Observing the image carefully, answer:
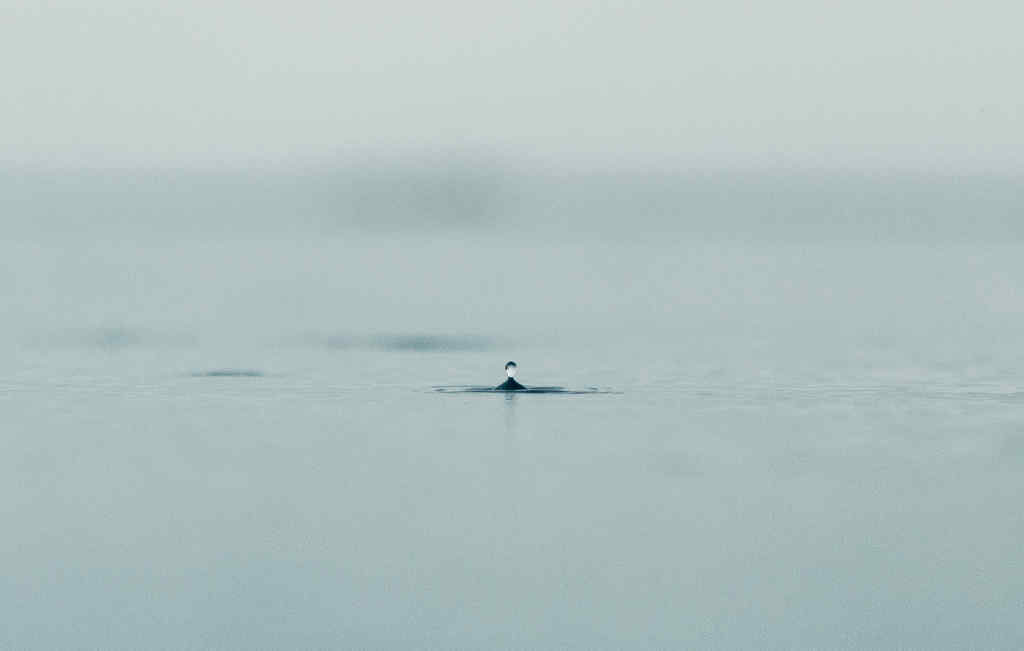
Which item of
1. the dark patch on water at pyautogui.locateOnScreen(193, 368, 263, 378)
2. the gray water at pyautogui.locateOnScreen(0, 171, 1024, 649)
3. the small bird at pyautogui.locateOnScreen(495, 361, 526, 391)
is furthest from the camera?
the dark patch on water at pyautogui.locateOnScreen(193, 368, 263, 378)

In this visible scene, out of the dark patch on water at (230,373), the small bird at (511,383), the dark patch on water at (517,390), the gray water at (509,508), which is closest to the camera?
the gray water at (509,508)

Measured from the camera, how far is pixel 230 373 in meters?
54.8

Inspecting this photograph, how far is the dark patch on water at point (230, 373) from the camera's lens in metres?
53.8

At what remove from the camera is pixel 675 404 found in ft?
148

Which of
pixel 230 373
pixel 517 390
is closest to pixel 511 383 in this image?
pixel 517 390

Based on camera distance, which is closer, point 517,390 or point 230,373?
point 517,390

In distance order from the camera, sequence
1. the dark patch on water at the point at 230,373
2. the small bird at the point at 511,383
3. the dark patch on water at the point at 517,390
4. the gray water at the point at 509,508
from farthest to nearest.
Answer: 1. the dark patch on water at the point at 230,373
2. the dark patch on water at the point at 517,390
3. the small bird at the point at 511,383
4. the gray water at the point at 509,508

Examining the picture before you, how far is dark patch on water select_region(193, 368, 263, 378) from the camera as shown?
5375 cm

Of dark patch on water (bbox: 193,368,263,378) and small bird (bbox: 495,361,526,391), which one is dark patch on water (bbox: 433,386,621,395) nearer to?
small bird (bbox: 495,361,526,391)

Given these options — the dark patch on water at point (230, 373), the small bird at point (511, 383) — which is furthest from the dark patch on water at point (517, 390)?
the dark patch on water at point (230, 373)

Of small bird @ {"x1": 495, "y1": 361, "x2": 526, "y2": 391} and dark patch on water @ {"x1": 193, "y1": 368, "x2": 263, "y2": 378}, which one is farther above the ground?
dark patch on water @ {"x1": 193, "y1": 368, "x2": 263, "y2": 378}

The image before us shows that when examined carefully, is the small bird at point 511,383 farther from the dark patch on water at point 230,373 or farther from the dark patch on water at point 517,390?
the dark patch on water at point 230,373

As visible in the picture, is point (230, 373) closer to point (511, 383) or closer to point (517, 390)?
point (517, 390)

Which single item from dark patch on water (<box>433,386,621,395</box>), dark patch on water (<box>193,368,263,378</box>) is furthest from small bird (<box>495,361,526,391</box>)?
dark patch on water (<box>193,368,263,378</box>)
